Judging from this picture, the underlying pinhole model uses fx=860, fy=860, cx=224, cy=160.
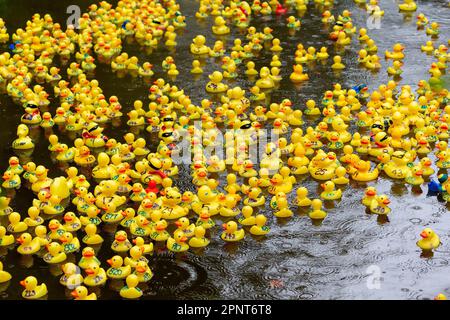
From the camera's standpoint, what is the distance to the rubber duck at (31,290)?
14508mm

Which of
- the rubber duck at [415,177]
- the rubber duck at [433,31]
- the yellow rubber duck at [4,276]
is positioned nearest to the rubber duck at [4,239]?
the yellow rubber duck at [4,276]

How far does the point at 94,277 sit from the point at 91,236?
142cm

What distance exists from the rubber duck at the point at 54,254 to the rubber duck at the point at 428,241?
256 inches

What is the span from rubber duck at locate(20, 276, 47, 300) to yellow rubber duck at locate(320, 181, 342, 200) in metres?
Result: 6.09

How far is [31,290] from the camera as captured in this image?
14555mm

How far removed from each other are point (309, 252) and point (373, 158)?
14.1ft

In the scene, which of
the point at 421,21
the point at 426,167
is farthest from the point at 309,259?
the point at 421,21

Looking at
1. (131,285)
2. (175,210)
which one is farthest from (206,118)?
(131,285)

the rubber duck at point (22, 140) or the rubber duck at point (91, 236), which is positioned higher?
the rubber duck at point (22, 140)

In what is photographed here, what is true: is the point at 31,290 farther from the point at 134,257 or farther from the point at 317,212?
the point at 317,212

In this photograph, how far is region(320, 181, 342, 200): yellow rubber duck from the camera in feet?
57.4

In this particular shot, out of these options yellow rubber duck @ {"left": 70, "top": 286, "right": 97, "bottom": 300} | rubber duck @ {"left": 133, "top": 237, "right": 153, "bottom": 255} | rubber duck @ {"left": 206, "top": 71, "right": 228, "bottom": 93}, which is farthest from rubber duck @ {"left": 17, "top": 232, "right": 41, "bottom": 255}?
rubber duck @ {"left": 206, "top": 71, "right": 228, "bottom": 93}

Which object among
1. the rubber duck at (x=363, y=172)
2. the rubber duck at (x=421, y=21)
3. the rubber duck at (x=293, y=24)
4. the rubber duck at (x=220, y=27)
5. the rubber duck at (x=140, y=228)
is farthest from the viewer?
the rubber duck at (x=293, y=24)

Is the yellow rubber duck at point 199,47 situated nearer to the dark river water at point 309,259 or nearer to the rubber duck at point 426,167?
the dark river water at point 309,259
